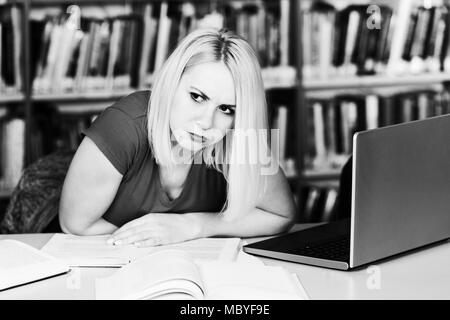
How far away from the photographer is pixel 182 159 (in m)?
1.86

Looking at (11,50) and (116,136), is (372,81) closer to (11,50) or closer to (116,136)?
(11,50)

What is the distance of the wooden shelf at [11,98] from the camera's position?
9.75 ft

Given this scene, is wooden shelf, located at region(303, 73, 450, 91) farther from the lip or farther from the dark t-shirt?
the lip

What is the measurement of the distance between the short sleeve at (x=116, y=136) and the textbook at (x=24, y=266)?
0.32 meters

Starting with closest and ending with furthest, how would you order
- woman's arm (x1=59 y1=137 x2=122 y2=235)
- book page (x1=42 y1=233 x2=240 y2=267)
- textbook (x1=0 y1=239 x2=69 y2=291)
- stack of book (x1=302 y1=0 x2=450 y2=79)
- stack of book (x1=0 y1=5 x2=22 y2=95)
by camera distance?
textbook (x1=0 y1=239 x2=69 y2=291), book page (x1=42 y1=233 x2=240 y2=267), woman's arm (x1=59 y1=137 x2=122 y2=235), stack of book (x1=0 y1=5 x2=22 y2=95), stack of book (x1=302 y1=0 x2=450 y2=79)

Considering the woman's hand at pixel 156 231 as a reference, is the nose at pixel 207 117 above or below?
above

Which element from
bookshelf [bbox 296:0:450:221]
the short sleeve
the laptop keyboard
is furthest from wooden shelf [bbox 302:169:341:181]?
the laptop keyboard

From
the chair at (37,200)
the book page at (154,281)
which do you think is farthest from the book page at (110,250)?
the chair at (37,200)

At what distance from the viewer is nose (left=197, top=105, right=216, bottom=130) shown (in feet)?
5.43

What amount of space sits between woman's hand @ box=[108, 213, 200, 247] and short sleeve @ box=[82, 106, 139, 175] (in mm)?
162

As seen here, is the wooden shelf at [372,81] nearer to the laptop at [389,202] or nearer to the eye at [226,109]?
the eye at [226,109]

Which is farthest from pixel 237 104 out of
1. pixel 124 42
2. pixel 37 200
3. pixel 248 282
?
pixel 124 42

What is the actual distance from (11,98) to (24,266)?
5.73 feet
